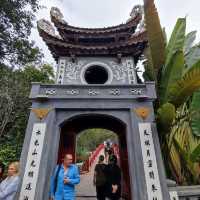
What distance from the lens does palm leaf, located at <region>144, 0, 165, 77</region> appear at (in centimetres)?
540

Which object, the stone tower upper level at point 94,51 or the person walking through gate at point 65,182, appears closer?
the person walking through gate at point 65,182

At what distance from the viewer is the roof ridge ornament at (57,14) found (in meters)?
7.26

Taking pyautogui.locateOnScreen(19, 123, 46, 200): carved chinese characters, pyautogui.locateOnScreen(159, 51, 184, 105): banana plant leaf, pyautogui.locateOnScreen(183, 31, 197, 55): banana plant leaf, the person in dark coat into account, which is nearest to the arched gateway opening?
pyautogui.locateOnScreen(19, 123, 46, 200): carved chinese characters

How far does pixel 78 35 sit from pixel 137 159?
5265mm

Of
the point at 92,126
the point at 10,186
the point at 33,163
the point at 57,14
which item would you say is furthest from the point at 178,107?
the point at 57,14

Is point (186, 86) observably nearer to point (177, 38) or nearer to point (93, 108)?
point (177, 38)

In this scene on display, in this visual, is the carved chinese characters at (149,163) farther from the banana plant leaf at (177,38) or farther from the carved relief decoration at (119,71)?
the carved relief decoration at (119,71)

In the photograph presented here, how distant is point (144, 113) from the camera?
15.8 ft

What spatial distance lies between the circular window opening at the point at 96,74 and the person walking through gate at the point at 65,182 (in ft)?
13.6

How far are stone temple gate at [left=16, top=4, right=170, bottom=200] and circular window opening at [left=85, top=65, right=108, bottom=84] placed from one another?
8 cm

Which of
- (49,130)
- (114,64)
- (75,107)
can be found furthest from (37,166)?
(114,64)

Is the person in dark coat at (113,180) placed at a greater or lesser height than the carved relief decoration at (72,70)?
lesser

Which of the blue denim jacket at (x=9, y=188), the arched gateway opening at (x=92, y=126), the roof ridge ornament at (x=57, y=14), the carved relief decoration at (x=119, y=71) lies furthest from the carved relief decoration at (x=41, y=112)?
the roof ridge ornament at (x=57, y=14)

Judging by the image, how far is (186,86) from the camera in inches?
169
